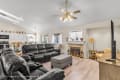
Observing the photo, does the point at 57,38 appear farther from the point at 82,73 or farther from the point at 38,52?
the point at 82,73

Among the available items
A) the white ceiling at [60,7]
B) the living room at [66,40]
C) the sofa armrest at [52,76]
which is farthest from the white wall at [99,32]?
the sofa armrest at [52,76]

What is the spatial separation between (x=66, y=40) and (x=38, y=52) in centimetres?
280

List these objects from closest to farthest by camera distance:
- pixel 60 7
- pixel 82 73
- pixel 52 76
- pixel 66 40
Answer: pixel 52 76
pixel 82 73
pixel 60 7
pixel 66 40

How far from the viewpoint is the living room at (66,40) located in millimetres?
2097

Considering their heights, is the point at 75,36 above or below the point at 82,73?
above

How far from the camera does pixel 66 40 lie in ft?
27.1

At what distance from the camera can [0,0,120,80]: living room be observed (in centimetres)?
210

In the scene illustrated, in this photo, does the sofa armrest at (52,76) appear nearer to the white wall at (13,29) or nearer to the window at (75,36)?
the window at (75,36)

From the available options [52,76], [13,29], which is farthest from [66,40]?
[52,76]

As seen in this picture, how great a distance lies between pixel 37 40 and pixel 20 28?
2012mm

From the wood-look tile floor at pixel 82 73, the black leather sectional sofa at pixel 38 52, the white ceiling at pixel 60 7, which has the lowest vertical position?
A: the wood-look tile floor at pixel 82 73

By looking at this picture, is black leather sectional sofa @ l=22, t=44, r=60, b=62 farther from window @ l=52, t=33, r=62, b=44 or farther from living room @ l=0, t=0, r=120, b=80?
window @ l=52, t=33, r=62, b=44

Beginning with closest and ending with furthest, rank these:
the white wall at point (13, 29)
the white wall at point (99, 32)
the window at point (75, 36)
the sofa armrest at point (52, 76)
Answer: the sofa armrest at point (52, 76), the white wall at point (99, 32), the window at point (75, 36), the white wall at point (13, 29)

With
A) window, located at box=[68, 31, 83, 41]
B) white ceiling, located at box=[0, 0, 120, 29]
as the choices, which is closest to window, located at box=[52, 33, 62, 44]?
window, located at box=[68, 31, 83, 41]
